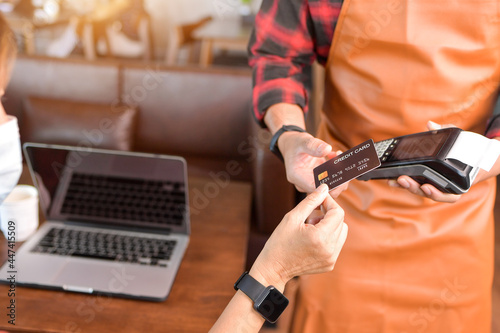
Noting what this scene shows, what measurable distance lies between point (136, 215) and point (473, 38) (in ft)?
2.80

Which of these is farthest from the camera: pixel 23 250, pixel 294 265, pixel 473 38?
pixel 23 250

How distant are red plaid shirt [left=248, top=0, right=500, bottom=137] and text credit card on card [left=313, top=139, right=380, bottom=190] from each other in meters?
0.28

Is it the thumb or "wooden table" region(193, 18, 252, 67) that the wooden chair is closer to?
"wooden table" region(193, 18, 252, 67)

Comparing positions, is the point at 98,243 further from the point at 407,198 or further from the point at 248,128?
the point at 248,128

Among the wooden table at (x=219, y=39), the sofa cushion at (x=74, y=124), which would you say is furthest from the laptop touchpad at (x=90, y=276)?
the wooden table at (x=219, y=39)

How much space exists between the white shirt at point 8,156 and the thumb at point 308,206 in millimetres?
480

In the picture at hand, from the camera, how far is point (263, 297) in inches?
25.6

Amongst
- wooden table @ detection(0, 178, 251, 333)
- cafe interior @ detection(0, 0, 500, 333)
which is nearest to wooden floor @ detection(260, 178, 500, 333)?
cafe interior @ detection(0, 0, 500, 333)

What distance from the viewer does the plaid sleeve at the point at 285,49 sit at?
0.93 metres

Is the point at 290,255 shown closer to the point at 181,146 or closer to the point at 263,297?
the point at 263,297

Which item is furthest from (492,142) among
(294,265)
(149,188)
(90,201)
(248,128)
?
(248,128)

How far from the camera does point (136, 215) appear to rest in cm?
112

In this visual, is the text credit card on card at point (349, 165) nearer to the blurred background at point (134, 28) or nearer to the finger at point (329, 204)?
the finger at point (329, 204)

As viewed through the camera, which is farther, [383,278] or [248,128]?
[248,128]
